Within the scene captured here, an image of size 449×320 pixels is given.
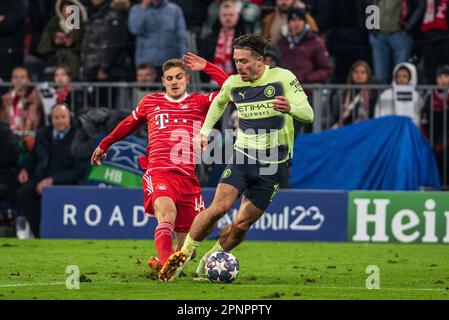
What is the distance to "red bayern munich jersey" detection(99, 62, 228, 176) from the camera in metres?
12.9

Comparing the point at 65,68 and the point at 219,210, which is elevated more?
the point at 65,68

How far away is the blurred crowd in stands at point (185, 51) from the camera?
1916cm

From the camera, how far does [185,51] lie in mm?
19578

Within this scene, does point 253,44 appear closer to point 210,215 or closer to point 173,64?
point 173,64

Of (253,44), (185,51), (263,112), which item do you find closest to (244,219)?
(263,112)

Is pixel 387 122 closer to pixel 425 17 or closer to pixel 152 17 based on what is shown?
pixel 425 17

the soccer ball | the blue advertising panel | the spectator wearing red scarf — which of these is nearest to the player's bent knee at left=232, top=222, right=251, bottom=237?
the soccer ball

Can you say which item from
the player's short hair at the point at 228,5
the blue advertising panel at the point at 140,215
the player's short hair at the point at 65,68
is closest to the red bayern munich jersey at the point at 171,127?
the blue advertising panel at the point at 140,215

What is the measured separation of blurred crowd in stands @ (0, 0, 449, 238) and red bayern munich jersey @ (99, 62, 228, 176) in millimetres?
5668

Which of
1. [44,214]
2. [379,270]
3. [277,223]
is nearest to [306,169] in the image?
[277,223]

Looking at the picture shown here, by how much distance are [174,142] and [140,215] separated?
546cm

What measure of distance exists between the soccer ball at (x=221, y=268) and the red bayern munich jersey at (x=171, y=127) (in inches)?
48.7

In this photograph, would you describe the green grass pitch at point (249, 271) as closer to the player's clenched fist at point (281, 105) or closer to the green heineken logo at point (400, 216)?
the green heineken logo at point (400, 216)

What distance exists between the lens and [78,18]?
19.8m
